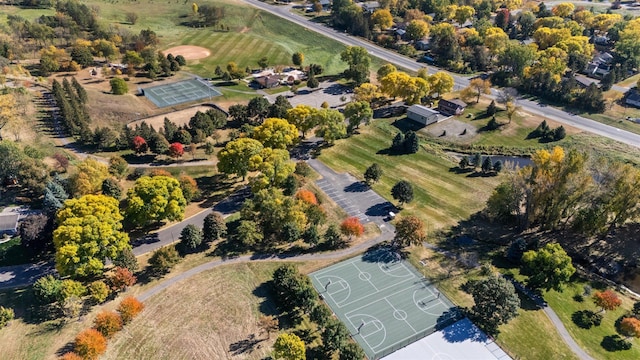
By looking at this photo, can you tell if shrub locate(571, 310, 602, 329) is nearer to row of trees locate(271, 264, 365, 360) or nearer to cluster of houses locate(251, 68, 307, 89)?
row of trees locate(271, 264, 365, 360)

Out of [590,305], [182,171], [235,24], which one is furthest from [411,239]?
[235,24]

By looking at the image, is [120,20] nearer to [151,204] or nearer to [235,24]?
[235,24]

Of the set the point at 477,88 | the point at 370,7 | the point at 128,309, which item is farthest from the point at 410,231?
the point at 370,7

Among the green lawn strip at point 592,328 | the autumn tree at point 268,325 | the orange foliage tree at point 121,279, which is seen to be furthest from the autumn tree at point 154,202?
the green lawn strip at point 592,328

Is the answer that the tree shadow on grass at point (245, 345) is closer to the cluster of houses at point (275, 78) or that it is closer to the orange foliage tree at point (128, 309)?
the orange foliage tree at point (128, 309)

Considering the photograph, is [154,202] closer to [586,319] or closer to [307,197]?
[307,197]


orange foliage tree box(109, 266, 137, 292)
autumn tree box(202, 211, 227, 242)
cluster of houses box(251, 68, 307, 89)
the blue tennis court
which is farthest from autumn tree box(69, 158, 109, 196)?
cluster of houses box(251, 68, 307, 89)
